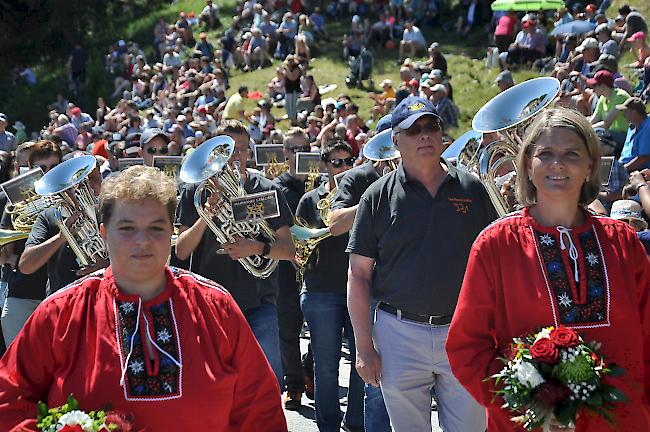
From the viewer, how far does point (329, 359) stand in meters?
7.52

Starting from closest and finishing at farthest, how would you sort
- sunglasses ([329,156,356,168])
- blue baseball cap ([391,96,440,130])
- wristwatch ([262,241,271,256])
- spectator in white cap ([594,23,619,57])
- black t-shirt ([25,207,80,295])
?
1. blue baseball cap ([391,96,440,130])
2. wristwatch ([262,241,271,256])
3. black t-shirt ([25,207,80,295])
4. sunglasses ([329,156,356,168])
5. spectator in white cap ([594,23,619,57])

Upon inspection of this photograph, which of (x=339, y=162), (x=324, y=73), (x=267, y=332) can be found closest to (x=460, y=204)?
(x=267, y=332)

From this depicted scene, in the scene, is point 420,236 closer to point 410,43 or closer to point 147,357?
point 147,357

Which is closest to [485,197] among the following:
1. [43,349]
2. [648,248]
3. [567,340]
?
[648,248]

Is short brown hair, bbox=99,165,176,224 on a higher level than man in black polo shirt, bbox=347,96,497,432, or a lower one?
higher

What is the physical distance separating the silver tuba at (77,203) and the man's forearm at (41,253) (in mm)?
74

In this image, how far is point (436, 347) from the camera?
17.9 feet

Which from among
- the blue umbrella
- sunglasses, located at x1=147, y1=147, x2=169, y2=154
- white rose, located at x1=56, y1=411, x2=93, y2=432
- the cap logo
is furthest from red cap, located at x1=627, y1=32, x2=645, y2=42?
white rose, located at x1=56, y1=411, x2=93, y2=432

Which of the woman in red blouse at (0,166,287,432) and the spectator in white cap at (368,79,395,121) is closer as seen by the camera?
the woman in red blouse at (0,166,287,432)

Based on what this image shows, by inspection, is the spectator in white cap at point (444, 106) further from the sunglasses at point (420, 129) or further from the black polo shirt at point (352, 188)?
the sunglasses at point (420, 129)

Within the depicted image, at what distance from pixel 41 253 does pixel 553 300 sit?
409 centimetres

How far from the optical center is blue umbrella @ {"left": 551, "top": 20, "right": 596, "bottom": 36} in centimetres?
2002

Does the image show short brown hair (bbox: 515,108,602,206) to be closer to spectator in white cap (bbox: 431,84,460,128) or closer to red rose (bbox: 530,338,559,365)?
red rose (bbox: 530,338,559,365)

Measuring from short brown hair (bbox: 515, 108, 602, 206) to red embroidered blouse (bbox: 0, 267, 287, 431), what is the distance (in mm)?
1254
